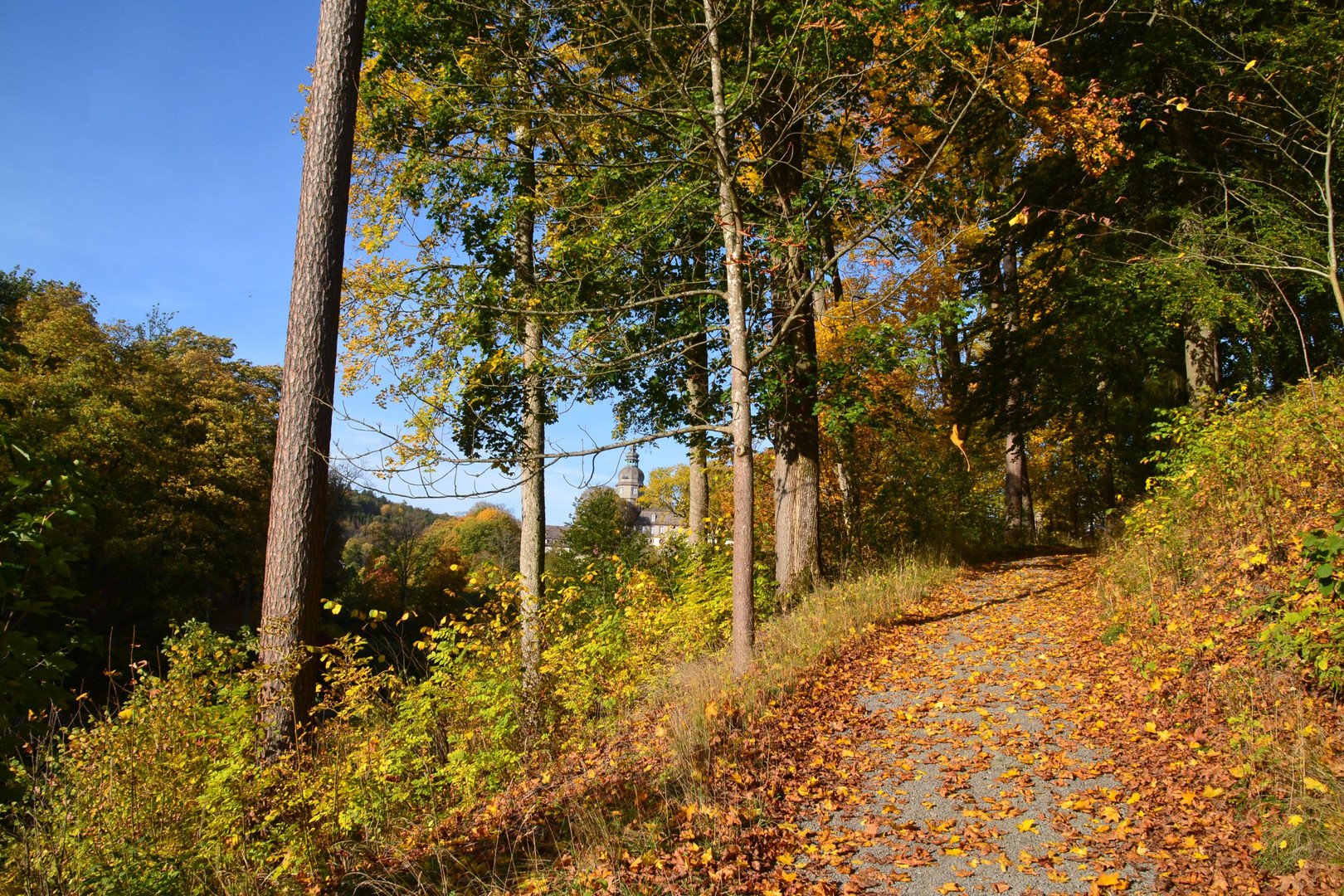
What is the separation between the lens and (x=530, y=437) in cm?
728

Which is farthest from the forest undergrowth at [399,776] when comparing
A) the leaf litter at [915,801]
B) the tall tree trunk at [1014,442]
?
the tall tree trunk at [1014,442]

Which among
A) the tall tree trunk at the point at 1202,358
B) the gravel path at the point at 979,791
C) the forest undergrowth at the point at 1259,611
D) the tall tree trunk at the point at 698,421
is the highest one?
the tall tree trunk at the point at 1202,358

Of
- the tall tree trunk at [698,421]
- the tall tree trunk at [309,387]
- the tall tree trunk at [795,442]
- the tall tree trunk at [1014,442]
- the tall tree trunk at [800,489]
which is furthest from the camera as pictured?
the tall tree trunk at [1014,442]

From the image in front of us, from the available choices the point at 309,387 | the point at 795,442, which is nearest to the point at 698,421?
the point at 795,442

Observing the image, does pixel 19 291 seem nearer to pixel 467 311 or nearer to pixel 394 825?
pixel 467 311

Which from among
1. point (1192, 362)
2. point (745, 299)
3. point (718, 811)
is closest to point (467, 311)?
point (745, 299)

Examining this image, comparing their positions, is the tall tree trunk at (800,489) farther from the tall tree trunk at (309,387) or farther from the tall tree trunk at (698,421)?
the tall tree trunk at (309,387)

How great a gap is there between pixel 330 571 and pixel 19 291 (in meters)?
18.4

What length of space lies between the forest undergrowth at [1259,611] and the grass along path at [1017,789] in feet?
0.56

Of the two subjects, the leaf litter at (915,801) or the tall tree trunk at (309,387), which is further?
the tall tree trunk at (309,387)

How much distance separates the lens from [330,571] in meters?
33.9

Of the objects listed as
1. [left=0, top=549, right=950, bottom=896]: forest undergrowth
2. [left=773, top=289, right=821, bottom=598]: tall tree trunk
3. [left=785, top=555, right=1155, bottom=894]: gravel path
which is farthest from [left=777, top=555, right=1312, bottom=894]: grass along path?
[left=773, top=289, right=821, bottom=598]: tall tree trunk

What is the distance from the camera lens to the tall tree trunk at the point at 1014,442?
13016 millimetres

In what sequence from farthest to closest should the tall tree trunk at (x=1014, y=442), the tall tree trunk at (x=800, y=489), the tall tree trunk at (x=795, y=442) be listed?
the tall tree trunk at (x=1014, y=442) < the tall tree trunk at (x=800, y=489) < the tall tree trunk at (x=795, y=442)
